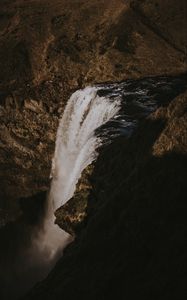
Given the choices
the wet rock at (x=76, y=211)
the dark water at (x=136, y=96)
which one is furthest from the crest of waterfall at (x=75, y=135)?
the wet rock at (x=76, y=211)

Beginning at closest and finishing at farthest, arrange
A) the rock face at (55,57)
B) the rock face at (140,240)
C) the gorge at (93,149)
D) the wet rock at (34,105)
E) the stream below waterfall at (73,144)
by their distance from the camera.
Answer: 1. the rock face at (140,240)
2. the gorge at (93,149)
3. the stream below waterfall at (73,144)
4. the rock face at (55,57)
5. the wet rock at (34,105)

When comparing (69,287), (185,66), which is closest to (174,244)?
(69,287)

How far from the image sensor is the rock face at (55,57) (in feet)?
116

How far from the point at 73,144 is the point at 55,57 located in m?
8.81

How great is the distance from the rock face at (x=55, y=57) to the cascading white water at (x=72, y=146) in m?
1.57

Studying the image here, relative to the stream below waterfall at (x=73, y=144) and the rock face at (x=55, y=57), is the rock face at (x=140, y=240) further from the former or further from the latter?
the rock face at (x=55, y=57)

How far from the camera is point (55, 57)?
3822 cm

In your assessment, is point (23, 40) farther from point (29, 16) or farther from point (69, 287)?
point (69, 287)

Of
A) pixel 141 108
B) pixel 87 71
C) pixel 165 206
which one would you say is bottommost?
pixel 165 206

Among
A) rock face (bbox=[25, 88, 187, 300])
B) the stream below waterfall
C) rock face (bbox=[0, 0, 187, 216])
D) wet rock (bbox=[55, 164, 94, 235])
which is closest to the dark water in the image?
the stream below waterfall

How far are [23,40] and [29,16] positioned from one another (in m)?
2.04

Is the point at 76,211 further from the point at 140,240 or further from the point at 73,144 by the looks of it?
the point at 73,144

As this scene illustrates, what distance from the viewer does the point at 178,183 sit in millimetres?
14102

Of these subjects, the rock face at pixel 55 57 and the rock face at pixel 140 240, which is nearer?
the rock face at pixel 140 240
